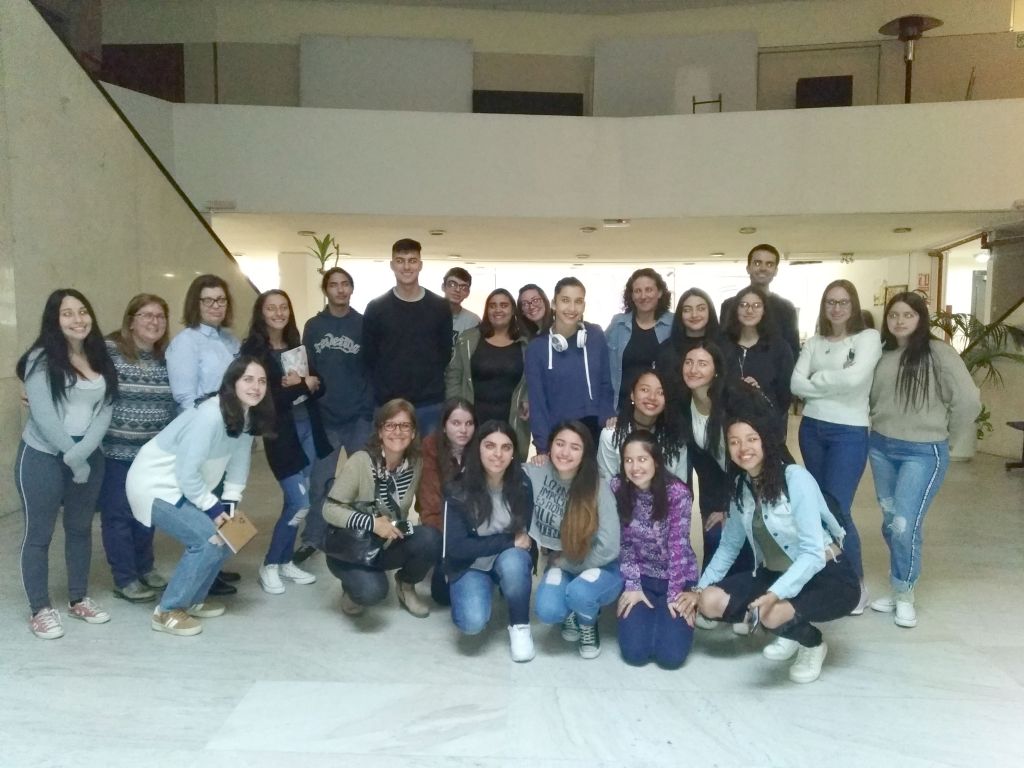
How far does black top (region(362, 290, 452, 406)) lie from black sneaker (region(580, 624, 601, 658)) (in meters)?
1.57

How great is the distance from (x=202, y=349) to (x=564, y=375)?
1766mm

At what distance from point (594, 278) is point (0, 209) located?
1185cm

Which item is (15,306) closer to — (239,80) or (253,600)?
(253,600)

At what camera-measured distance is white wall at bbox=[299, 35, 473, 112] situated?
9664 millimetres

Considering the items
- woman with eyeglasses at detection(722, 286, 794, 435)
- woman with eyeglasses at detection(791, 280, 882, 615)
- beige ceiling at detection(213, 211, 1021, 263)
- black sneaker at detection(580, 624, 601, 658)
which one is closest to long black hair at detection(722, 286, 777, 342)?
woman with eyeglasses at detection(722, 286, 794, 435)

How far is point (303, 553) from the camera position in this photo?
4137 mm

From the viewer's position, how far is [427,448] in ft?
11.0

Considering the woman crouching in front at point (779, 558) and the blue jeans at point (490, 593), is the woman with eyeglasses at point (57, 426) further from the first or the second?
the woman crouching in front at point (779, 558)

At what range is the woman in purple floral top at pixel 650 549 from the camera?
9.46 ft

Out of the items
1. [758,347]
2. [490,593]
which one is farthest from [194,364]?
[758,347]

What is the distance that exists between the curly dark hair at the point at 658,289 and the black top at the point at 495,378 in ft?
2.13

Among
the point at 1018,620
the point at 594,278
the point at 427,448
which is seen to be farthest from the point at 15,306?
the point at 594,278

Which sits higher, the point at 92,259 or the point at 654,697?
the point at 92,259

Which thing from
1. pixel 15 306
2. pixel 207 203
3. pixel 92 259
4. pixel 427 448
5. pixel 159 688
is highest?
pixel 207 203
